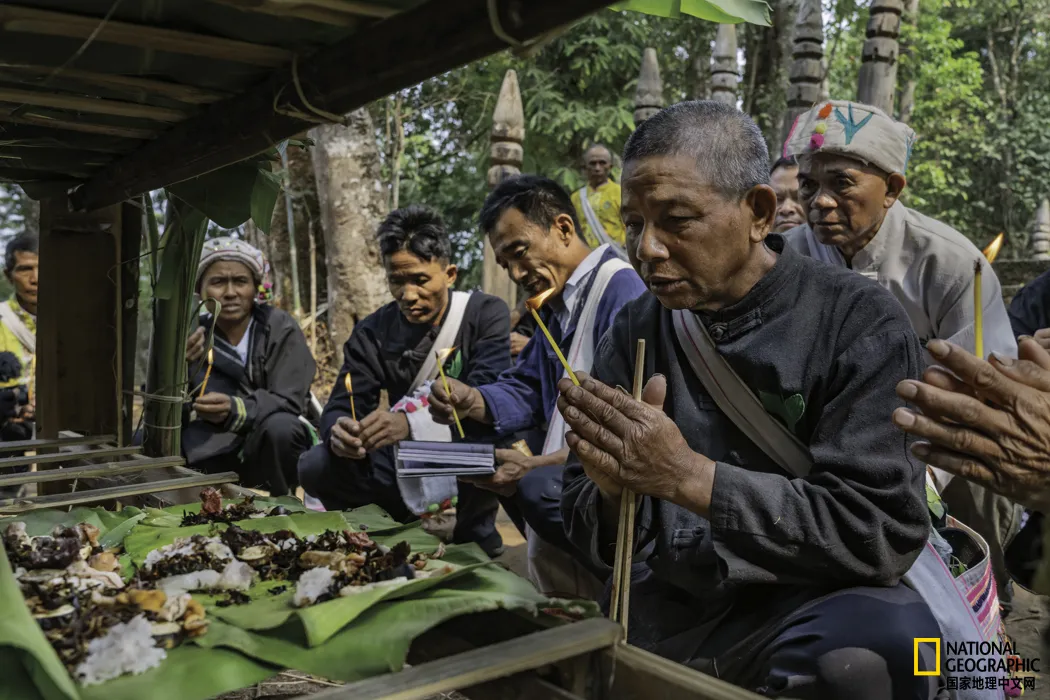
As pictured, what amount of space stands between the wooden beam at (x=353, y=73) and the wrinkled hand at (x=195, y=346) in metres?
1.93

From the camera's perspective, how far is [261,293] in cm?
482

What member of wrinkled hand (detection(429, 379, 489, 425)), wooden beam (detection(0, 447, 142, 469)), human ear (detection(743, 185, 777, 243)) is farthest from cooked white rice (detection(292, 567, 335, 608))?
wrinkled hand (detection(429, 379, 489, 425))

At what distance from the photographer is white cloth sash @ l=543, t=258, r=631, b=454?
3230mm

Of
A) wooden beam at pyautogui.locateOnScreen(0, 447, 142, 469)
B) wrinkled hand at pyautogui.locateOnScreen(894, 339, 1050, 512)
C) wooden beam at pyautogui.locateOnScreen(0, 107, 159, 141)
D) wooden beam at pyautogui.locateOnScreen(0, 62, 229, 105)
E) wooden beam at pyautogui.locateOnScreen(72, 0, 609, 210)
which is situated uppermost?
wooden beam at pyautogui.locateOnScreen(0, 62, 229, 105)

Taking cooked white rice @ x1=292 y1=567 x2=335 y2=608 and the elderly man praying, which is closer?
cooked white rice @ x1=292 y1=567 x2=335 y2=608

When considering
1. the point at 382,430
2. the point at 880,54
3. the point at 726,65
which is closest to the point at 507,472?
the point at 382,430

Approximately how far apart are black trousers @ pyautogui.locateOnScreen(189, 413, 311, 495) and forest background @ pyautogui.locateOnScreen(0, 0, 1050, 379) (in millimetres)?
3166

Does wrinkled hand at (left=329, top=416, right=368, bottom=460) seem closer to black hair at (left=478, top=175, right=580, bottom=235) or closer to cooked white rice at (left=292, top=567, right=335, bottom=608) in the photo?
black hair at (left=478, top=175, right=580, bottom=235)

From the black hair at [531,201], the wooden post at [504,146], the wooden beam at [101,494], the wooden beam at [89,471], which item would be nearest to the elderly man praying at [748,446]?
the wooden beam at [101,494]

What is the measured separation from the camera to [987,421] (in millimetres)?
1475

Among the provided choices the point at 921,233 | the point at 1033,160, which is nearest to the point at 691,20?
the point at 1033,160

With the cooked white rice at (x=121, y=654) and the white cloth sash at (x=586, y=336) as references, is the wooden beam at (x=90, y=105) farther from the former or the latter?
the white cloth sash at (x=586, y=336)

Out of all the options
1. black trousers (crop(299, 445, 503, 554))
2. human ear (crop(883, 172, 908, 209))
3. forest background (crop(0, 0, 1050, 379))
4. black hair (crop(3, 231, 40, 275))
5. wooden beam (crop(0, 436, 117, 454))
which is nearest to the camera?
wooden beam (crop(0, 436, 117, 454))

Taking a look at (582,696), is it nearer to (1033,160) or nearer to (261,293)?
(261,293)
